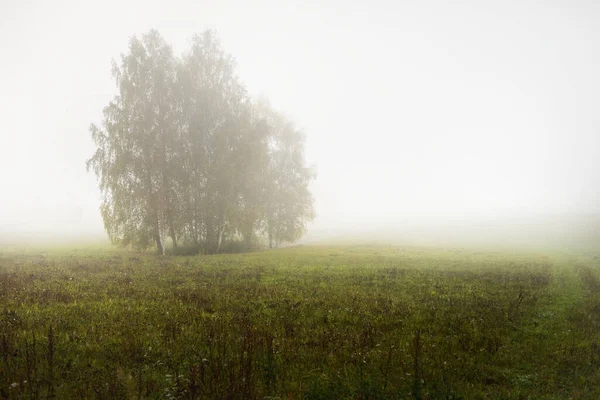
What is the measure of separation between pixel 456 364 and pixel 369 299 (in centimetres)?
682

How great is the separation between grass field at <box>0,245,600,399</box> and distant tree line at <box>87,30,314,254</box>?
16.5 m

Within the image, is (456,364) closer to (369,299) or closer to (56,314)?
(369,299)

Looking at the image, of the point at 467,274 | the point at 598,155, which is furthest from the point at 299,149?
the point at 598,155

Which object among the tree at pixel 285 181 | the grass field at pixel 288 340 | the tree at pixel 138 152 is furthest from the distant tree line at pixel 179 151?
the grass field at pixel 288 340

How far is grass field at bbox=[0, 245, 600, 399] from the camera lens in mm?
7734

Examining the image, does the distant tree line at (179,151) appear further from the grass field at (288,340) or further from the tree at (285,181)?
the grass field at (288,340)

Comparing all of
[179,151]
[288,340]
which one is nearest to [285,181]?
[179,151]

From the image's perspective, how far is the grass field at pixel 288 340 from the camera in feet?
25.4

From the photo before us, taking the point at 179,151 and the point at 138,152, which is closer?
the point at 138,152

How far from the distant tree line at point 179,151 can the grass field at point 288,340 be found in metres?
16.5

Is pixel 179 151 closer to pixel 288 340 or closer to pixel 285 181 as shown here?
pixel 285 181

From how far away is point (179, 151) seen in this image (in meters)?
37.8

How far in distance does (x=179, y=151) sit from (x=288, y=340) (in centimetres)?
3198

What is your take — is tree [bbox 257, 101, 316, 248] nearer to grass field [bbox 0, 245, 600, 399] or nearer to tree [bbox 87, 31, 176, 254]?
tree [bbox 87, 31, 176, 254]
